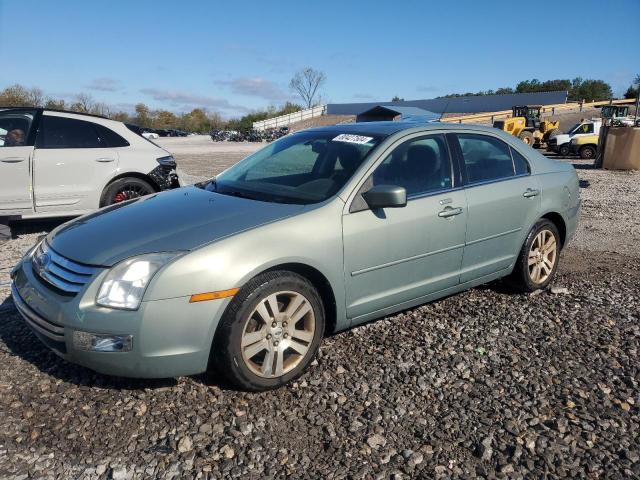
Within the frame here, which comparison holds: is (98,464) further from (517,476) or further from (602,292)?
(602,292)

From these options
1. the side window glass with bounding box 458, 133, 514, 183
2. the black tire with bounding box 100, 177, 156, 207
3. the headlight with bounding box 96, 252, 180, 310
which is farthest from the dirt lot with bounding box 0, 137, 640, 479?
the black tire with bounding box 100, 177, 156, 207

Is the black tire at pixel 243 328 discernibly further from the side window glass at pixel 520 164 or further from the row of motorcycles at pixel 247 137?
the row of motorcycles at pixel 247 137

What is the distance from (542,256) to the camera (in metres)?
4.91

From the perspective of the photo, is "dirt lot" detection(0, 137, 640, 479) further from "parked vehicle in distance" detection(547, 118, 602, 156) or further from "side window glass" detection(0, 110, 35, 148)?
"parked vehicle in distance" detection(547, 118, 602, 156)

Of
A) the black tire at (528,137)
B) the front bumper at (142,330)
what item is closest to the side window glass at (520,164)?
the front bumper at (142,330)

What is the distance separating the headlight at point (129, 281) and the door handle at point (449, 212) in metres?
2.00

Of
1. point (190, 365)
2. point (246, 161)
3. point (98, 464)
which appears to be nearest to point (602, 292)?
point (246, 161)

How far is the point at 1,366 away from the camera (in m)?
3.41

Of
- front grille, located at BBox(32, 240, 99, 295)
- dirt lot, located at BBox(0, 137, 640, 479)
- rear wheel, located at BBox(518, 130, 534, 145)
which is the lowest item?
rear wheel, located at BBox(518, 130, 534, 145)

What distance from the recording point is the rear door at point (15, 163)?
21.3ft

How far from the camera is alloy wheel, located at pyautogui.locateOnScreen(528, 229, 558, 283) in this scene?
15.8ft

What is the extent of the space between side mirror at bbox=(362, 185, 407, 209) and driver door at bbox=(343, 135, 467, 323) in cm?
8

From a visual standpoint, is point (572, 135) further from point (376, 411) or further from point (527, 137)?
point (376, 411)

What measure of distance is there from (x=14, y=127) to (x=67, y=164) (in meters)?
0.76
